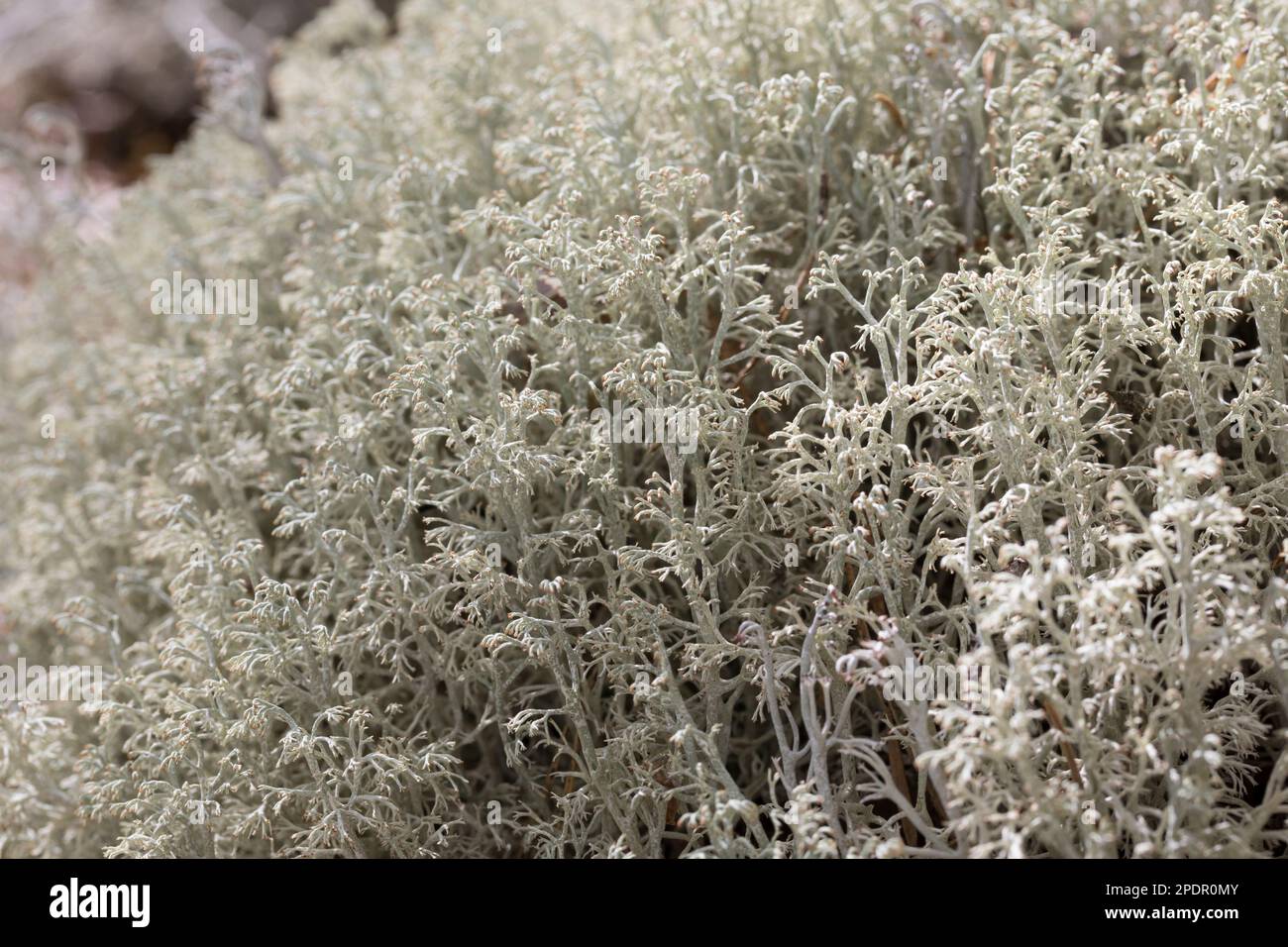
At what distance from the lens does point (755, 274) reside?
195 cm

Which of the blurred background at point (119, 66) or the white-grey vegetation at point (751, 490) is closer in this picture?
the white-grey vegetation at point (751, 490)

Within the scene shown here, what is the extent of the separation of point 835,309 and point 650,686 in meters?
0.77

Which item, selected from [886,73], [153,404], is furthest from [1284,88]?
[153,404]

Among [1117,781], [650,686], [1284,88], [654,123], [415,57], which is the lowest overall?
[1117,781]

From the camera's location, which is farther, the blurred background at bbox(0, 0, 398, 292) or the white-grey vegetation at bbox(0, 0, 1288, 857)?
the blurred background at bbox(0, 0, 398, 292)

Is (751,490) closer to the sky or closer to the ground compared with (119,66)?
closer to the ground

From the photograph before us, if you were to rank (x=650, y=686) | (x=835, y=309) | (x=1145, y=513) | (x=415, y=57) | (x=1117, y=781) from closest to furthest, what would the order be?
(x=1117, y=781)
(x=650, y=686)
(x=1145, y=513)
(x=835, y=309)
(x=415, y=57)

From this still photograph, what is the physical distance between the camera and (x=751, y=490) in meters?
1.66

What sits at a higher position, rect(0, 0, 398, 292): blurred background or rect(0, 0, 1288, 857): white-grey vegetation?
rect(0, 0, 398, 292): blurred background

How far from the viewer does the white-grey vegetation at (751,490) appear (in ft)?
4.41

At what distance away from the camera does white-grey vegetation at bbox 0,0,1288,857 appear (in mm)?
1343

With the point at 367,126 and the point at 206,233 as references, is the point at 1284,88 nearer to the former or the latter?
the point at 367,126

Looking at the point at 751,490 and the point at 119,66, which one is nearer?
the point at 751,490

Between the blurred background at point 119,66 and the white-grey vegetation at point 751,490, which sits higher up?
the blurred background at point 119,66
